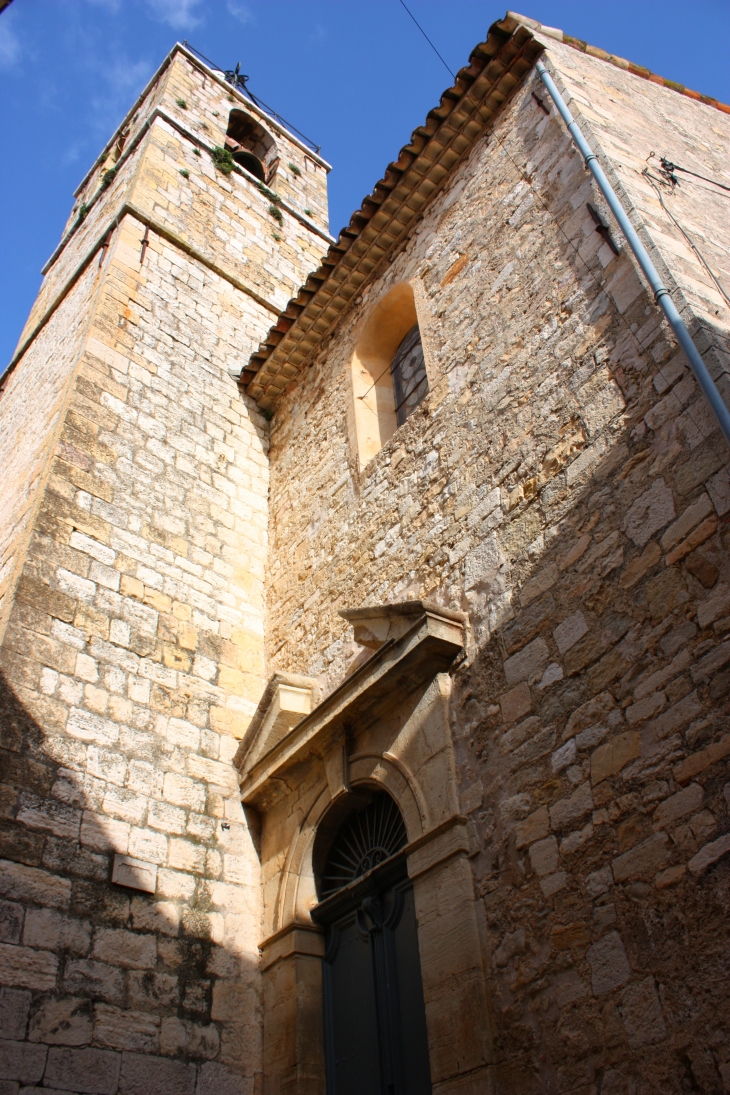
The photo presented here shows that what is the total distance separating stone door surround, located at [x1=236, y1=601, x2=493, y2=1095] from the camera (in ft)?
12.1

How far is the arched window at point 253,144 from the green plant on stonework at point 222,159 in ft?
5.00

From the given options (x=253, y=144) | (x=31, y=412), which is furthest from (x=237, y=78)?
(x=31, y=412)

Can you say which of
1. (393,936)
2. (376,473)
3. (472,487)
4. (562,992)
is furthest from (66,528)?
(562,992)

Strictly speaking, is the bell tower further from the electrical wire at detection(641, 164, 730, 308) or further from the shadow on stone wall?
the electrical wire at detection(641, 164, 730, 308)

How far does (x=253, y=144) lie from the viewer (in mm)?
13055

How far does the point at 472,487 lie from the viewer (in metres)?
4.94

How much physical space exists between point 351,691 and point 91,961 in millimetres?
1810

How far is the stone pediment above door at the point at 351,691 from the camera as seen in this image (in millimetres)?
4512

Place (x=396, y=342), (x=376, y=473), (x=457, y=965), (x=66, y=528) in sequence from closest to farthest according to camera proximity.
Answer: (x=457, y=965)
(x=66, y=528)
(x=376, y=473)
(x=396, y=342)

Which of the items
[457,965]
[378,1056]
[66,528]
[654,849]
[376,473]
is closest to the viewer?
[654,849]

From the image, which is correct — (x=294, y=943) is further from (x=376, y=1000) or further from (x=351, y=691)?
(x=351, y=691)

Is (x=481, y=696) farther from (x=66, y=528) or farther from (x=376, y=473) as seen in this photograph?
(x=66, y=528)

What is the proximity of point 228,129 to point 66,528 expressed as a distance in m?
9.08

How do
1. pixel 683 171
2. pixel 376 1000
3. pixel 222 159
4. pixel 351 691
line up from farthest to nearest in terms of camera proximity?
pixel 222 159, pixel 683 171, pixel 351 691, pixel 376 1000
